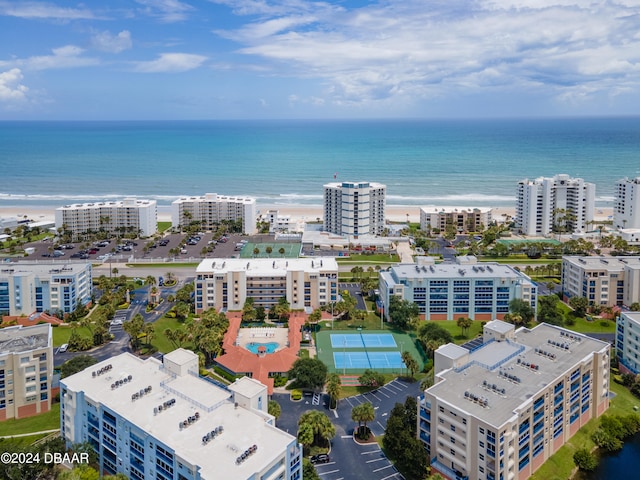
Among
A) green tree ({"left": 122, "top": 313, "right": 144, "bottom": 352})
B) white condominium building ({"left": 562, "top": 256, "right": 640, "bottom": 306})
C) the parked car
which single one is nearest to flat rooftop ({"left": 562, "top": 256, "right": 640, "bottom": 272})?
white condominium building ({"left": 562, "top": 256, "right": 640, "bottom": 306})

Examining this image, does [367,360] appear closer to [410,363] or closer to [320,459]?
[410,363]

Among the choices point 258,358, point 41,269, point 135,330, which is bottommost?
point 258,358

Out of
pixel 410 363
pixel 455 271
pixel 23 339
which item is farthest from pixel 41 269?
pixel 455 271

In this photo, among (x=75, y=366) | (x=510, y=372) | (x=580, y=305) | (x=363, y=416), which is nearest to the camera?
(x=510, y=372)

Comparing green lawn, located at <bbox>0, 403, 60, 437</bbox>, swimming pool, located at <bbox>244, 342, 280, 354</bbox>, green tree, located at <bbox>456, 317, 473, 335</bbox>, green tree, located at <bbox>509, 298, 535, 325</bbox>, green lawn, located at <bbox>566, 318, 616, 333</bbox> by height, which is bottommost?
green lawn, located at <bbox>0, 403, 60, 437</bbox>

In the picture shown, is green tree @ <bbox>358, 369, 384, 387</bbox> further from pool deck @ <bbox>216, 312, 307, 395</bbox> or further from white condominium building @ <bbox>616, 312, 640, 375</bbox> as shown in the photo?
white condominium building @ <bbox>616, 312, 640, 375</bbox>
